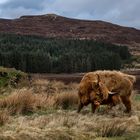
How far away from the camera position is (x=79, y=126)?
10.9 meters

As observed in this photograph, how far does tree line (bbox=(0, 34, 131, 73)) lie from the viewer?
10200 centimetres

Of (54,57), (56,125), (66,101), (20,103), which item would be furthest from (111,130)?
(54,57)

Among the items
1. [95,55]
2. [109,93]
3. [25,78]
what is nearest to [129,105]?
[109,93]

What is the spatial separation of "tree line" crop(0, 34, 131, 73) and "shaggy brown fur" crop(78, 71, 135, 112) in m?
83.2

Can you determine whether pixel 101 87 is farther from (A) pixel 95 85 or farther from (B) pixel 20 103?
(B) pixel 20 103

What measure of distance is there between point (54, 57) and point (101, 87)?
3950 inches

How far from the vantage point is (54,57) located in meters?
114

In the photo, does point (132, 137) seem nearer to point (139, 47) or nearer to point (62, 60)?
point (62, 60)

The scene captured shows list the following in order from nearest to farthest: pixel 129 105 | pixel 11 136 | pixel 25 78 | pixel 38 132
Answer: pixel 11 136 < pixel 38 132 < pixel 129 105 < pixel 25 78

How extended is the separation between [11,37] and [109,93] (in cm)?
12451

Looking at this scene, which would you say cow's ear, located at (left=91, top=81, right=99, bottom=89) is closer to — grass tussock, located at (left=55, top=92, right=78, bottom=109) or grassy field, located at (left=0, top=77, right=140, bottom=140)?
grassy field, located at (left=0, top=77, right=140, bottom=140)

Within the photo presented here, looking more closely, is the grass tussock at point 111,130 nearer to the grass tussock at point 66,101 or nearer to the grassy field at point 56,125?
the grassy field at point 56,125

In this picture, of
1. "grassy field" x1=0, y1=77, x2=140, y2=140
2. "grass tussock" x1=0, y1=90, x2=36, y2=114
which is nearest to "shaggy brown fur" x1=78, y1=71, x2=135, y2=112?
"grassy field" x1=0, y1=77, x2=140, y2=140

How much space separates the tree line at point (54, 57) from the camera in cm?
10200
